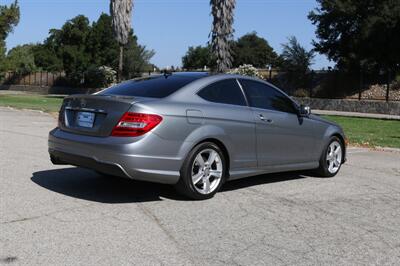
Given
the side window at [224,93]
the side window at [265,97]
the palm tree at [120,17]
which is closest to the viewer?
the side window at [224,93]

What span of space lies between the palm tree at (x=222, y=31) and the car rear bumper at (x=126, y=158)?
80.4 feet

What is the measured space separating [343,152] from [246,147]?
2682mm

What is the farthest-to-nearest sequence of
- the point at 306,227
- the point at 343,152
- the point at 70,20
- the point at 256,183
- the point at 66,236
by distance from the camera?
1. the point at 70,20
2. the point at 343,152
3. the point at 256,183
4. the point at 306,227
5. the point at 66,236

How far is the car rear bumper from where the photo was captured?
609cm

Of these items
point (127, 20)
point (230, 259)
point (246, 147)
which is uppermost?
point (127, 20)

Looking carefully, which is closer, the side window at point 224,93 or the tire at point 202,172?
the tire at point 202,172

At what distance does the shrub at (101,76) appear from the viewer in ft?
155

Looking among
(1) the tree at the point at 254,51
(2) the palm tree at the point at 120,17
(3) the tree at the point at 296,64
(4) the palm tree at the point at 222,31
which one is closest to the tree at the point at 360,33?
(3) the tree at the point at 296,64

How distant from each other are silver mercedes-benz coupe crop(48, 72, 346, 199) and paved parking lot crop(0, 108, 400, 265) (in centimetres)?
39

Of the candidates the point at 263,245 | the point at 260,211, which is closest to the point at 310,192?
the point at 260,211

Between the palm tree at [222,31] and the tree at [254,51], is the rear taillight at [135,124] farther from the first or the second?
the tree at [254,51]

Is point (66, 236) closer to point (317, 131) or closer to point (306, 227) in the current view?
point (306, 227)

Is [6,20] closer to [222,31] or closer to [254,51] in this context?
[222,31]

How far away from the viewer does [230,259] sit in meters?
4.67
